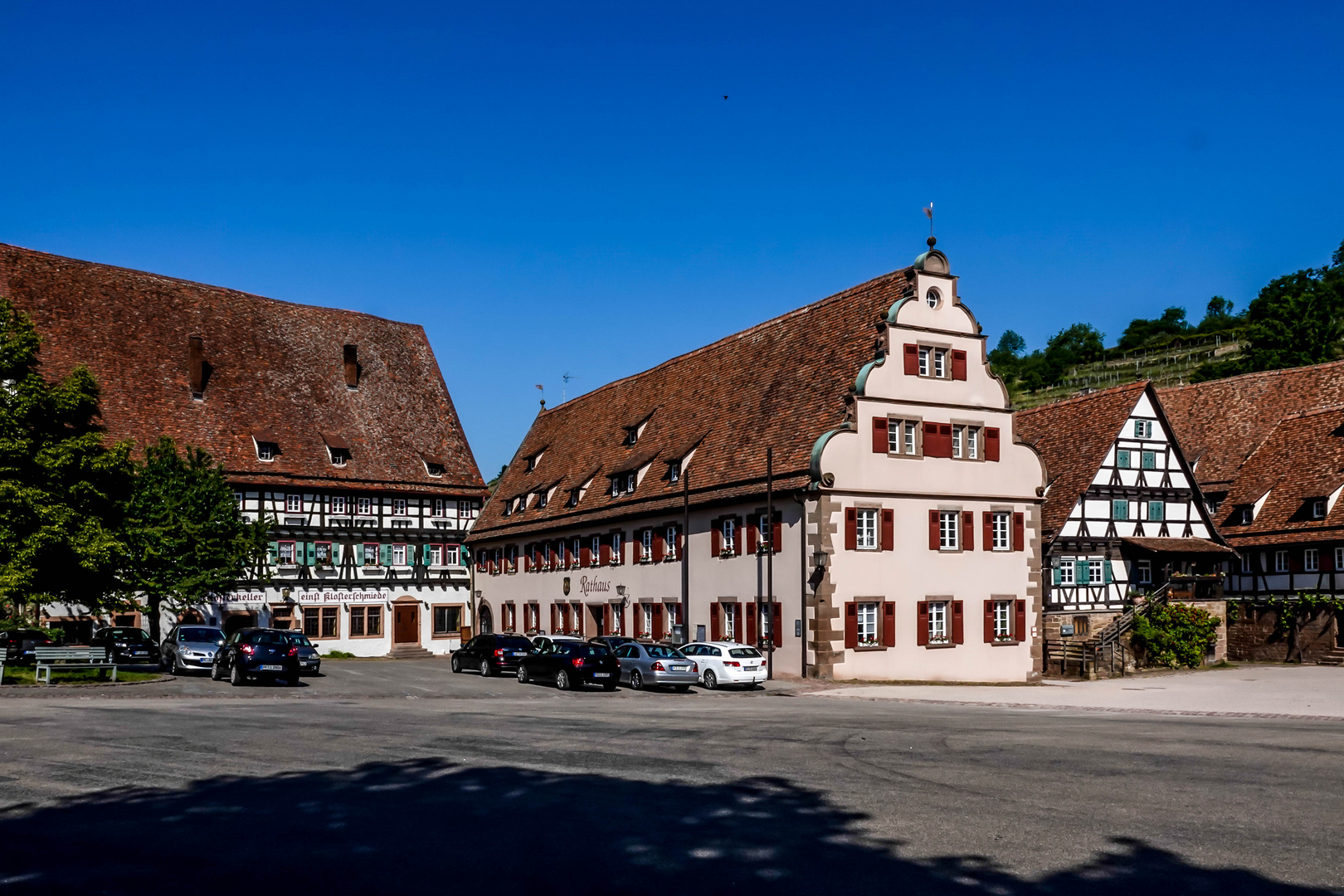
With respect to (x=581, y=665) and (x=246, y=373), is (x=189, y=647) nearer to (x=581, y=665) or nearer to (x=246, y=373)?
Result: (x=581, y=665)

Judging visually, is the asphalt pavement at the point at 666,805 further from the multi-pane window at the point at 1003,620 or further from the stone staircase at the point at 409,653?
the stone staircase at the point at 409,653

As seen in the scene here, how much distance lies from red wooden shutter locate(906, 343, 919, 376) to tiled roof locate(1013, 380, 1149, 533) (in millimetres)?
8586

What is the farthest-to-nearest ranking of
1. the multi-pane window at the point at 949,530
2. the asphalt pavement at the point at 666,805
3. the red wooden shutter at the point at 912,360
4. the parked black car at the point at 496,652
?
the multi-pane window at the point at 949,530 < the red wooden shutter at the point at 912,360 < the parked black car at the point at 496,652 < the asphalt pavement at the point at 666,805

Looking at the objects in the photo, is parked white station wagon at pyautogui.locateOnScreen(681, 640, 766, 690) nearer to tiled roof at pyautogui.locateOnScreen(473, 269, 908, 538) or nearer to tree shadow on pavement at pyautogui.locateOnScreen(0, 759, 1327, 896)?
tiled roof at pyautogui.locateOnScreen(473, 269, 908, 538)

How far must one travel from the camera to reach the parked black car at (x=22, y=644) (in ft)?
116

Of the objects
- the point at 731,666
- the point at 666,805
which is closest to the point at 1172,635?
the point at 731,666

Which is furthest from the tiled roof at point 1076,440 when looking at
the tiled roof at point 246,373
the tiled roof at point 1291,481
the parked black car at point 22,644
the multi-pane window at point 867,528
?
the parked black car at point 22,644

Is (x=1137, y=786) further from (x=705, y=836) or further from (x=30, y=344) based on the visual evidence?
(x=30, y=344)

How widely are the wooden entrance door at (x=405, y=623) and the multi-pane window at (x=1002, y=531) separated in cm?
3129

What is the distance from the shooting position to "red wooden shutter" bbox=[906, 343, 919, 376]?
4244 centimetres

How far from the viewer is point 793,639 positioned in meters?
40.2

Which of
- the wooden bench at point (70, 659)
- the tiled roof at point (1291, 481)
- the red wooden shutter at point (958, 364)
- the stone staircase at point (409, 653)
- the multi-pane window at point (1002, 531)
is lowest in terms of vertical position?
the stone staircase at point (409, 653)

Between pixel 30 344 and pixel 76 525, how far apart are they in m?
5.54

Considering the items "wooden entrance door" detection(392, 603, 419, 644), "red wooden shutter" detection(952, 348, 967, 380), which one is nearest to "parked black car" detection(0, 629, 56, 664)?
"wooden entrance door" detection(392, 603, 419, 644)
